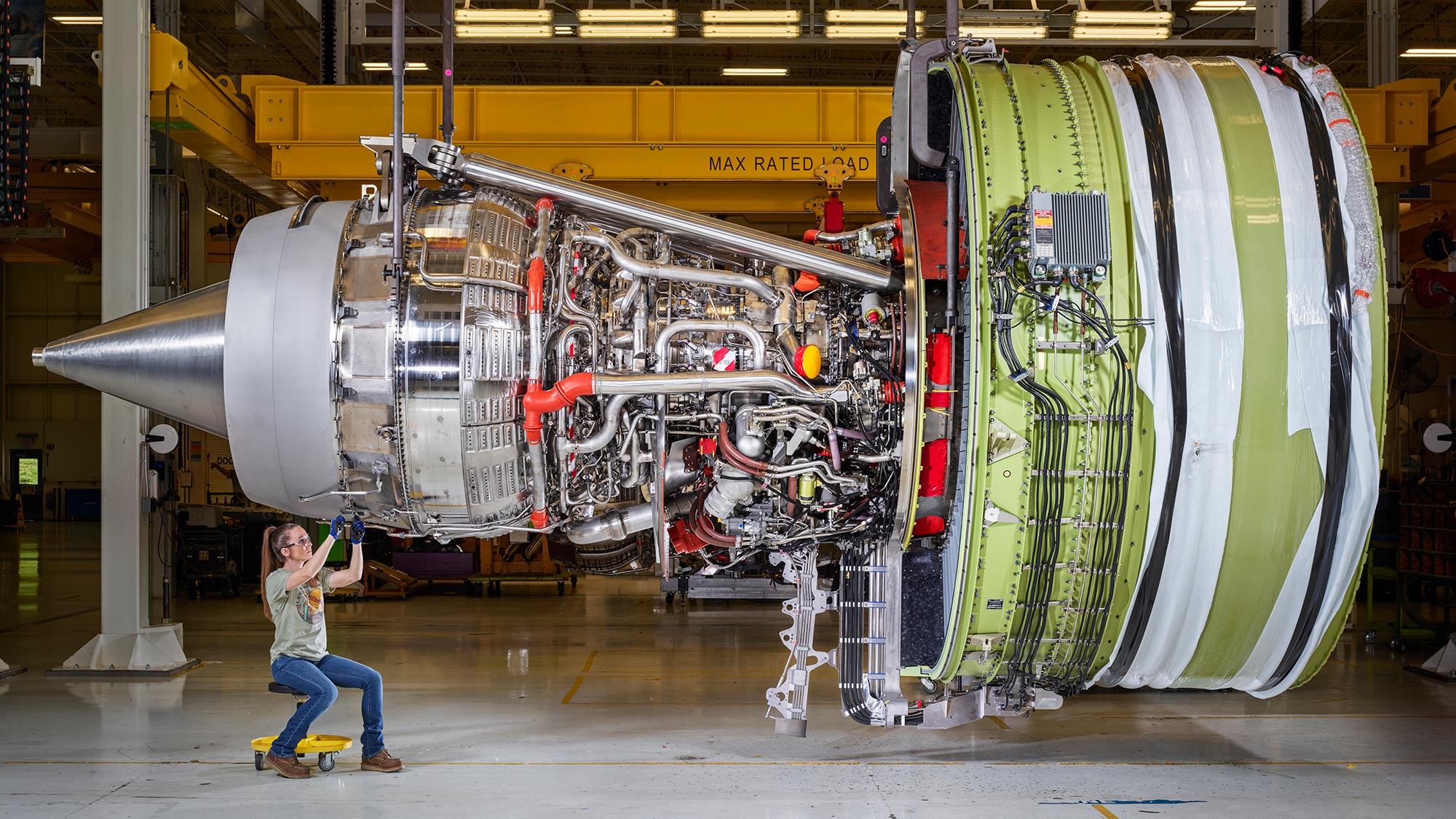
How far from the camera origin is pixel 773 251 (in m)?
4.93

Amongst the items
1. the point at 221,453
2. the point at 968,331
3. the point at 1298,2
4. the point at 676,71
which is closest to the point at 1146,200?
the point at 968,331

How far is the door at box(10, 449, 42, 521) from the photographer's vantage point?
29.4 metres

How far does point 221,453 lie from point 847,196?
1190cm

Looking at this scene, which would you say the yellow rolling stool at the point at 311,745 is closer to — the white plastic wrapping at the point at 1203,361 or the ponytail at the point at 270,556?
the ponytail at the point at 270,556

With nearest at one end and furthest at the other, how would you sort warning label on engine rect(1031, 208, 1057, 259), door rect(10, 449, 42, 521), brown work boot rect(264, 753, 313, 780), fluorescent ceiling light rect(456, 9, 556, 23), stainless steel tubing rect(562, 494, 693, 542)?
1. warning label on engine rect(1031, 208, 1057, 259)
2. stainless steel tubing rect(562, 494, 693, 542)
3. brown work boot rect(264, 753, 313, 780)
4. fluorescent ceiling light rect(456, 9, 556, 23)
5. door rect(10, 449, 42, 521)

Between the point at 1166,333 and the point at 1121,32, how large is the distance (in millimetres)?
7115

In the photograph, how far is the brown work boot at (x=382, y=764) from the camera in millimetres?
5785

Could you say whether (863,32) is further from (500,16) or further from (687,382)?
(687,382)

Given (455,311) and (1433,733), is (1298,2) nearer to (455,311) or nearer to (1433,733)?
(1433,733)

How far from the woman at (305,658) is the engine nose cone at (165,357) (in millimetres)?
941

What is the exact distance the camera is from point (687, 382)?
475 cm

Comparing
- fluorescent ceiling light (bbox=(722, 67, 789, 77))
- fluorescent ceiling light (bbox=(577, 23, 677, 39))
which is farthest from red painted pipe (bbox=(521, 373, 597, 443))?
fluorescent ceiling light (bbox=(722, 67, 789, 77))

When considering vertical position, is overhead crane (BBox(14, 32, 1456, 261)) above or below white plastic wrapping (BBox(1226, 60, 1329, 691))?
above

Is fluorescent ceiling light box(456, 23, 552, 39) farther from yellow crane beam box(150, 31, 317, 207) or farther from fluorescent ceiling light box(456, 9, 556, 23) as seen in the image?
yellow crane beam box(150, 31, 317, 207)
